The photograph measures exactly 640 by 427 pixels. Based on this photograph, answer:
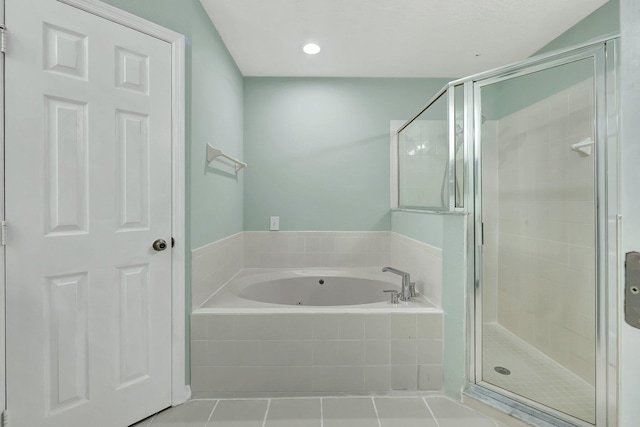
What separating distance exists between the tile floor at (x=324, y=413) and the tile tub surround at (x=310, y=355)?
49mm

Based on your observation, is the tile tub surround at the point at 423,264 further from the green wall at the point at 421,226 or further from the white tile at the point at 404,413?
the white tile at the point at 404,413

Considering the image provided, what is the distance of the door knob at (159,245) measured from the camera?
4.87 feet

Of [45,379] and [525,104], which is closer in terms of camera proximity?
[45,379]

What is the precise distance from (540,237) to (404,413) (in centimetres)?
137

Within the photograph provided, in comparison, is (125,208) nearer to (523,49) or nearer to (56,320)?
(56,320)

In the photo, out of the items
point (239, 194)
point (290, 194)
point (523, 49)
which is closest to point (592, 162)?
point (523, 49)

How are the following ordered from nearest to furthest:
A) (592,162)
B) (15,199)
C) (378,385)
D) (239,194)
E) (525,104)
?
1. (15,199)
2. (592,162)
3. (378,385)
4. (525,104)
5. (239,194)

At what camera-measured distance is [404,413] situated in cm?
153

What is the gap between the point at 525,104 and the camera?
187 centimetres

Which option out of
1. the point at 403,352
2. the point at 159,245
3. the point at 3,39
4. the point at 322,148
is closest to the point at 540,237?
the point at 403,352

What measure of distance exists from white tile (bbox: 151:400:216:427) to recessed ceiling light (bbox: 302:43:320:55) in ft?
7.92

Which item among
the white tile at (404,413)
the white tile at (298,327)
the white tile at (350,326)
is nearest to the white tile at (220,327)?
the white tile at (298,327)

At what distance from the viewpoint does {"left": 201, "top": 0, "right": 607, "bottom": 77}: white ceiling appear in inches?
71.0

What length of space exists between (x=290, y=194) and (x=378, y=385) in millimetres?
1691
